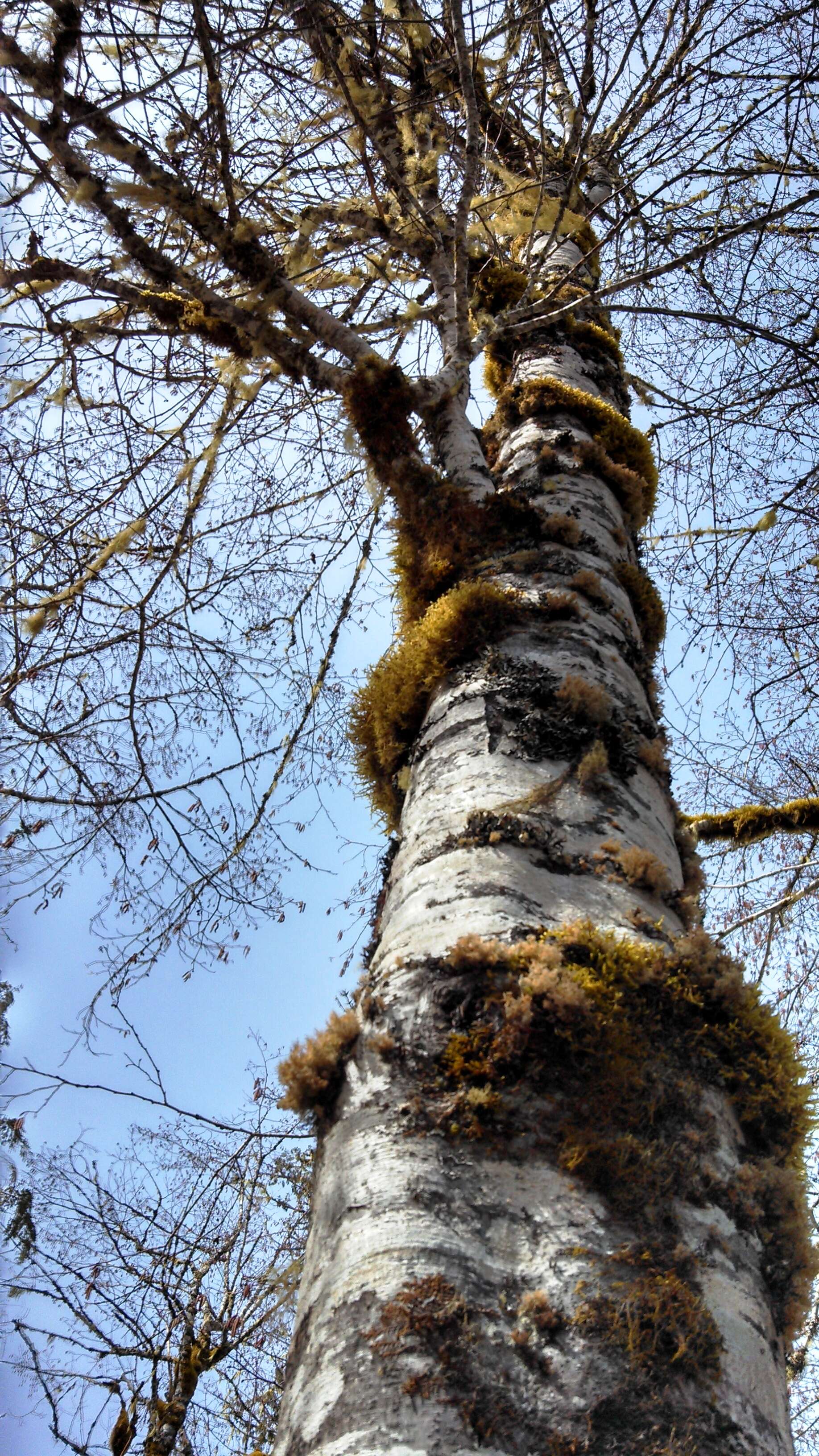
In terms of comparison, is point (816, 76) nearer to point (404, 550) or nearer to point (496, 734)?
point (404, 550)

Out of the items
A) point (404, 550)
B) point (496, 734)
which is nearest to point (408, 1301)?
point (496, 734)

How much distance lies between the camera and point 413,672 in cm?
240

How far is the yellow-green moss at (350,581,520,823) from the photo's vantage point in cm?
230

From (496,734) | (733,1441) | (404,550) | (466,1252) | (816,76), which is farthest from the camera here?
(816,76)

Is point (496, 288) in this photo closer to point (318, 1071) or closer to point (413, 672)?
point (413, 672)

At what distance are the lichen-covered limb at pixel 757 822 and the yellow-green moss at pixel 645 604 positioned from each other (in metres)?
0.89

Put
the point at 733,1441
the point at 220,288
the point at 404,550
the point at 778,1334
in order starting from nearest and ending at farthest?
the point at 733,1441, the point at 778,1334, the point at 404,550, the point at 220,288

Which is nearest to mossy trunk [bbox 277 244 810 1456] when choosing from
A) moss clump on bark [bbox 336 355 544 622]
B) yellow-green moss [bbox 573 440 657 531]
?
moss clump on bark [bbox 336 355 544 622]

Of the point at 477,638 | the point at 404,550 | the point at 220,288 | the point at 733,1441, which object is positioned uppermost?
the point at 220,288

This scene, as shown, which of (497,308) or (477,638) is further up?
(497,308)

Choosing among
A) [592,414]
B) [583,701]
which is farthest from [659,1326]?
[592,414]

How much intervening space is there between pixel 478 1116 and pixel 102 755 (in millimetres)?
2888

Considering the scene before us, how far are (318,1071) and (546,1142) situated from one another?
0.40 meters

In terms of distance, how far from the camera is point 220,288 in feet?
13.9
